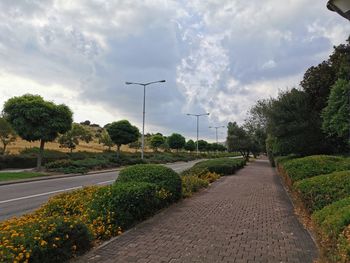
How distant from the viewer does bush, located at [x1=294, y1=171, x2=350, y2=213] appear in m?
6.72

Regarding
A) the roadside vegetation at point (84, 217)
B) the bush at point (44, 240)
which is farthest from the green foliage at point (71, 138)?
the bush at point (44, 240)

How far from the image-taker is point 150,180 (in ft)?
34.8

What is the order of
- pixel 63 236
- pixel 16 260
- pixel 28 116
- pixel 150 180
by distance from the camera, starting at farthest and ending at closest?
pixel 28 116 → pixel 150 180 → pixel 63 236 → pixel 16 260

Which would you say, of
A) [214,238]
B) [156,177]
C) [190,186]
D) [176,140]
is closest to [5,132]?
[190,186]

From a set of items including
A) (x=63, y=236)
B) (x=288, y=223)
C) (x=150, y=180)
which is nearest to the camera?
(x=63, y=236)

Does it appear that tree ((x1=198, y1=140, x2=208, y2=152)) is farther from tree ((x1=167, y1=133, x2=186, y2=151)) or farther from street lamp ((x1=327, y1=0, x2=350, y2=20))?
street lamp ((x1=327, y1=0, x2=350, y2=20))

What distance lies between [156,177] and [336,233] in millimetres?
6878

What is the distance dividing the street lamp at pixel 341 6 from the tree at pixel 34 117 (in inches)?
1032

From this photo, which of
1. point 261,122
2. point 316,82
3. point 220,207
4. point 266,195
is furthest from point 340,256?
point 261,122

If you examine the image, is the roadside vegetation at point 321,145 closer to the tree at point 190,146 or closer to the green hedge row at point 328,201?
the green hedge row at point 328,201

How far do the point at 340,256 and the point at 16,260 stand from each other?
3.54m

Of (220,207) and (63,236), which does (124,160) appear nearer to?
(220,207)

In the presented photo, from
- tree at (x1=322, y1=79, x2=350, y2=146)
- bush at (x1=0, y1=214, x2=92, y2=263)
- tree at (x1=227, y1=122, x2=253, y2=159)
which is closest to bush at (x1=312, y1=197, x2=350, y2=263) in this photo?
bush at (x1=0, y1=214, x2=92, y2=263)

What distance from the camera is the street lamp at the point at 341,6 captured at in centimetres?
431
